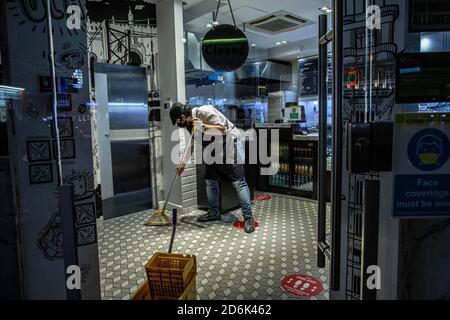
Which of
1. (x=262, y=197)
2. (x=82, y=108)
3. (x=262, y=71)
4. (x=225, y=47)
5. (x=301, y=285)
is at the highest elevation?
(x=262, y=71)

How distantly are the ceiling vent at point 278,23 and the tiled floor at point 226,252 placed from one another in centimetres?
325

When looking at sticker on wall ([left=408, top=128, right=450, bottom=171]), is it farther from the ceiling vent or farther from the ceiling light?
the ceiling vent

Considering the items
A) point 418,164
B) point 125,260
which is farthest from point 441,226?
point 125,260

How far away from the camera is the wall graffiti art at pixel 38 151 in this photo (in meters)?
1.56

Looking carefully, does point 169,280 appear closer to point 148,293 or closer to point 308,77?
point 148,293

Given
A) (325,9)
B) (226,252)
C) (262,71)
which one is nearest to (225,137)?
(226,252)

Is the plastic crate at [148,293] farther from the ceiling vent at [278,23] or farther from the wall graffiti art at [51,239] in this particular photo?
the ceiling vent at [278,23]

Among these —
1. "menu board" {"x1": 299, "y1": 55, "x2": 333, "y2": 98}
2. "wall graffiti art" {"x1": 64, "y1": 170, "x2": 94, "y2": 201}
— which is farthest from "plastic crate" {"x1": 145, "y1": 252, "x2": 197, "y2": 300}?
"menu board" {"x1": 299, "y1": 55, "x2": 333, "y2": 98}

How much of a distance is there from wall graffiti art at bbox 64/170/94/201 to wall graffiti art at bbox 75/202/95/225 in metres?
0.05

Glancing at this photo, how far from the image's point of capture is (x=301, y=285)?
2381 mm

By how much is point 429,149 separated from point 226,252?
2117 mm

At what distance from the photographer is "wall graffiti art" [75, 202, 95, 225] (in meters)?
1.74

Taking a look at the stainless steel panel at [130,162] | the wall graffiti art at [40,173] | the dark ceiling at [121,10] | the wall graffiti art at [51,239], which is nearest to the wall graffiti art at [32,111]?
the wall graffiti art at [40,173]
